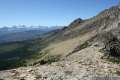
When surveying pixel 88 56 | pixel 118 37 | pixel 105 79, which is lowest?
pixel 105 79

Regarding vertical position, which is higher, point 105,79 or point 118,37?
point 118,37

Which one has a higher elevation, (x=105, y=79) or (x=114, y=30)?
(x=114, y=30)

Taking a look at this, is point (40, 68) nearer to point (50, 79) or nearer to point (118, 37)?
point (50, 79)

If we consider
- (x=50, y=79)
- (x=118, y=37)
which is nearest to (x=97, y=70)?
(x=50, y=79)

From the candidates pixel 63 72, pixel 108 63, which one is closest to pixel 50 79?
pixel 63 72

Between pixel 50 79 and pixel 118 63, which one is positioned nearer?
pixel 50 79

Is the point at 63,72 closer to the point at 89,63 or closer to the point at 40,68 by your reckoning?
the point at 40,68

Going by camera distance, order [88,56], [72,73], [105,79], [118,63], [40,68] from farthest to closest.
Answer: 1. [88,56]
2. [118,63]
3. [40,68]
4. [72,73]
5. [105,79]

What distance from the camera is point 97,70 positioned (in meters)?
20.9

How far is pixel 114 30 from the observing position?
2875 centimetres

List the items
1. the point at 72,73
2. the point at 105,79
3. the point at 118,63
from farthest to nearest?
1. the point at 118,63
2. the point at 72,73
3. the point at 105,79

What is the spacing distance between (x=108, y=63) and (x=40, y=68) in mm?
7299

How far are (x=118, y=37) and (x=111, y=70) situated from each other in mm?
7597

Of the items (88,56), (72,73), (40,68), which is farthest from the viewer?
(88,56)
